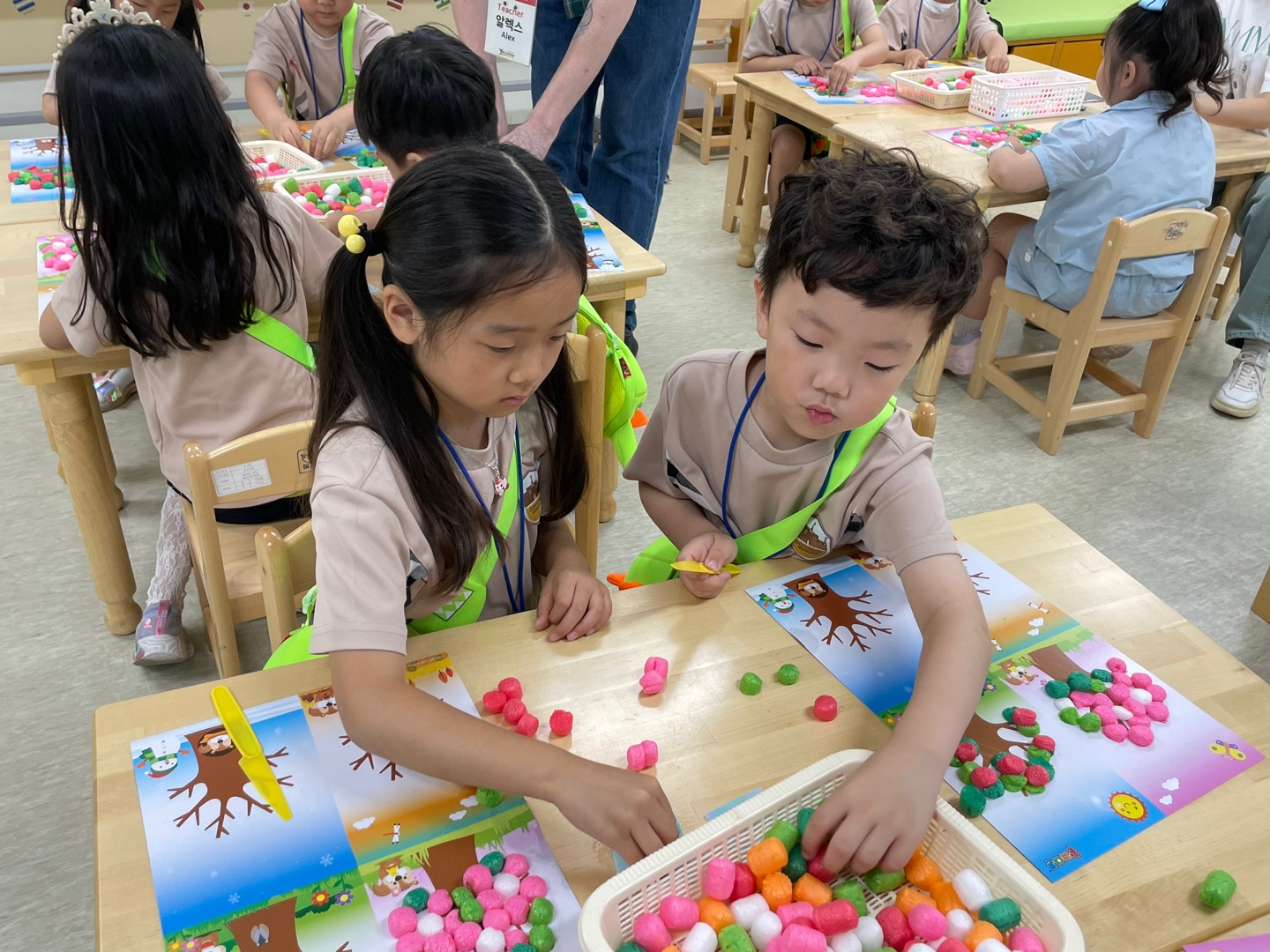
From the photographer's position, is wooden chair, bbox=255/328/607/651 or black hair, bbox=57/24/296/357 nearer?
wooden chair, bbox=255/328/607/651

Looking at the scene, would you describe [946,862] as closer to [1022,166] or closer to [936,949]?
[936,949]

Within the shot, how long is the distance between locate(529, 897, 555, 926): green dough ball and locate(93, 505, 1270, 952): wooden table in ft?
0.13

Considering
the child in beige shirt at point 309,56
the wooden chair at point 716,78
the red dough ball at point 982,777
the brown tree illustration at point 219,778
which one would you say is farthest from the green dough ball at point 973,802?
the wooden chair at point 716,78

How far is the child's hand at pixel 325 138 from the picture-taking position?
241 cm

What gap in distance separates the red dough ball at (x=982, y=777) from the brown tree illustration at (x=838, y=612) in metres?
0.20

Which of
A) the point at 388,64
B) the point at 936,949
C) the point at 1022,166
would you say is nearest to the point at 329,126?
the point at 388,64

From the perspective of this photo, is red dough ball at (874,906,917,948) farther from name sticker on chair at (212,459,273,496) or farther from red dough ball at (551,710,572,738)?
name sticker on chair at (212,459,273,496)

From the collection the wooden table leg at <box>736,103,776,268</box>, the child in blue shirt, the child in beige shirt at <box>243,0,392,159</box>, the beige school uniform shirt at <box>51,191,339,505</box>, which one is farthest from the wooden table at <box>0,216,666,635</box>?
the wooden table leg at <box>736,103,776,268</box>

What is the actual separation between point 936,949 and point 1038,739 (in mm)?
294

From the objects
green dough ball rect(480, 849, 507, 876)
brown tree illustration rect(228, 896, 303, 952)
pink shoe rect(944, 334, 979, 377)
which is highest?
brown tree illustration rect(228, 896, 303, 952)

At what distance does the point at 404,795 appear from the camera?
2.82 feet

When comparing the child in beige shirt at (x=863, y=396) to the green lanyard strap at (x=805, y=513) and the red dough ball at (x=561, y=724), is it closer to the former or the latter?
the green lanyard strap at (x=805, y=513)

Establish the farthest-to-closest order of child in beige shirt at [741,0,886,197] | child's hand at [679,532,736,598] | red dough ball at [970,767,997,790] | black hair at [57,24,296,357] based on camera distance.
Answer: child in beige shirt at [741,0,886,197] < black hair at [57,24,296,357] < child's hand at [679,532,736,598] < red dough ball at [970,767,997,790]

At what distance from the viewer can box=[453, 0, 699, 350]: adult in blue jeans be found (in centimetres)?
219
